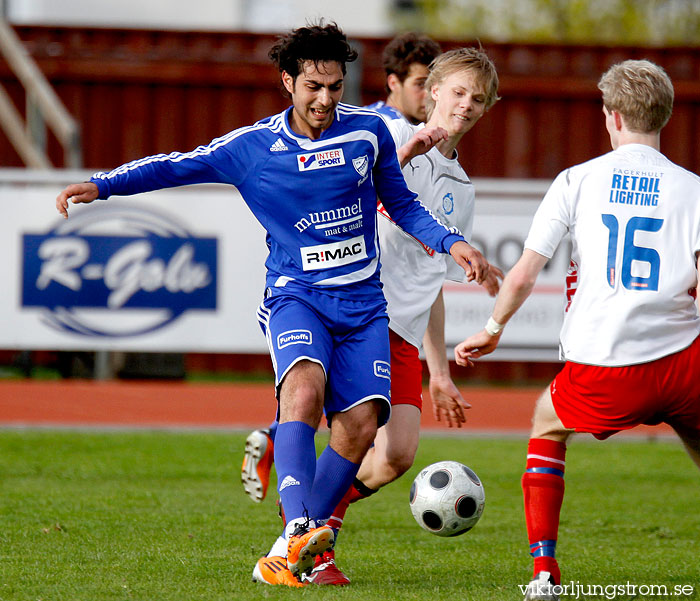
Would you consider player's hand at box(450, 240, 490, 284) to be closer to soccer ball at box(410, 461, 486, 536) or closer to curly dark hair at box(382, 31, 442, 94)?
soccer ball at box(410, 461, 486, 536)

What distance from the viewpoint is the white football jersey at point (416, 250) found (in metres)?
5.43

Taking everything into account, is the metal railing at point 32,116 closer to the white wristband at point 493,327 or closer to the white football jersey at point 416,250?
the white football jersey at point 416,250

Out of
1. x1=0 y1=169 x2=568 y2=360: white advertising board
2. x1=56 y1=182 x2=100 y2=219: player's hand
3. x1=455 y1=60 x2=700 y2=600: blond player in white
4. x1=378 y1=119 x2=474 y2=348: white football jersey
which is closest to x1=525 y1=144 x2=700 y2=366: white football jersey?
x1=455 y1=60 x2=700 y2=600: blond player in white

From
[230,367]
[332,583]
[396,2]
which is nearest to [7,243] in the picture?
[230,367]

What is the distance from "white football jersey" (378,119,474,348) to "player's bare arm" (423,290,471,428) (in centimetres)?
15

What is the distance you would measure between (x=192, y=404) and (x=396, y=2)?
86.0ft

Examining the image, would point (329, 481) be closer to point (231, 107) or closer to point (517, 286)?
point (517, 286)

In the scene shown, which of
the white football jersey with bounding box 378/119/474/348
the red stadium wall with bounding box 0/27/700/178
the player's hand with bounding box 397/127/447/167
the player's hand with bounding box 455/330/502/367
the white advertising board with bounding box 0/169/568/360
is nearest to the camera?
the player's hand with bounding box 455/330/502/367

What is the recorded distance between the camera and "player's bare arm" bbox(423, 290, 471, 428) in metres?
5.51

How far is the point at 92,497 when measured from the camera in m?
6.79

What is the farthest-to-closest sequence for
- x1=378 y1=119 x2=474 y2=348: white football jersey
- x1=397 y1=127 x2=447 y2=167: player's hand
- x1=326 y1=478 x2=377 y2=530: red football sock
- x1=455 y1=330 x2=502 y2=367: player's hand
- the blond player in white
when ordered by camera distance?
1. x1=378 y1=119 x2=474 y2=348: white football jersey
2. x1=326 y1=478 x2=377 y2=530: red football sock
3. x1=397 y1=127 x2=447 y2=167: player's hand
4. x1=455 y1=330 x2=502 y2=367: player's hand
5. the blond player in white

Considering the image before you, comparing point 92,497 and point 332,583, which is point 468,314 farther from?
point 332,583

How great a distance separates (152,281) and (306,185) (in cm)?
684

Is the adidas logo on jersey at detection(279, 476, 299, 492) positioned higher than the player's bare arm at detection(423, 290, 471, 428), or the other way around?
the player's bare arm at detection(423, 290, 471, 428)
